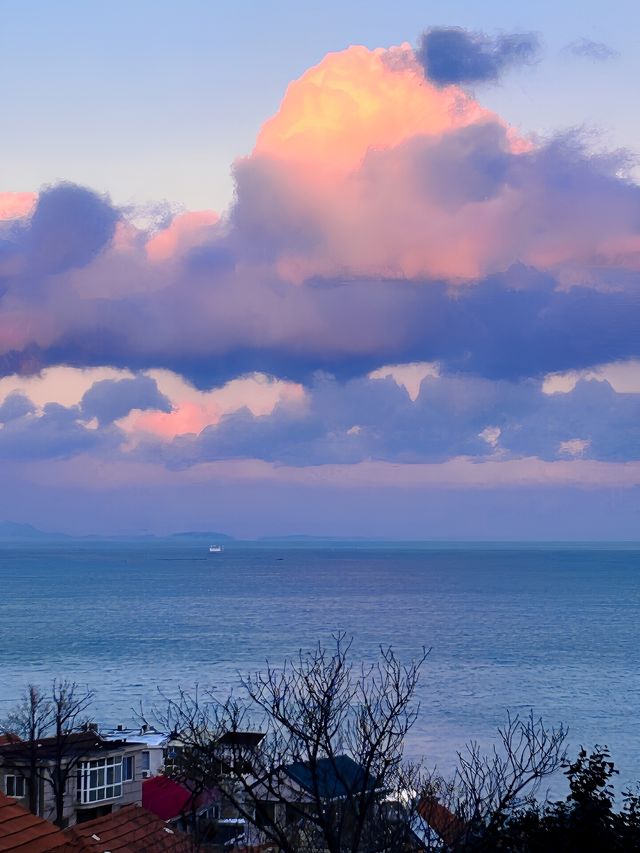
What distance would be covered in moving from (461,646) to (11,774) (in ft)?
222

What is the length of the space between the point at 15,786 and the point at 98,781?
3866 mm

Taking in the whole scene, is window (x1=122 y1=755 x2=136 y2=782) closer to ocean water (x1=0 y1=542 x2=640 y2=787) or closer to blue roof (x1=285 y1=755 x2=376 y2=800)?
ocean water (x1=0 y1=542 x2=640 y2=787)

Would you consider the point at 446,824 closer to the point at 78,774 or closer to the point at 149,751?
the point at 78,774

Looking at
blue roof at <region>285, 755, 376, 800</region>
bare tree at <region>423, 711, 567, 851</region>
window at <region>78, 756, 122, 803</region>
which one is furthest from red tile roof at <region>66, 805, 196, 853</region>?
window at <region>78, 756, 122, 803</region>

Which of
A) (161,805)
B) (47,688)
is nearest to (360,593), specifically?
(47,688)

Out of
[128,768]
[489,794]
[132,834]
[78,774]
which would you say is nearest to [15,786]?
[78,774]

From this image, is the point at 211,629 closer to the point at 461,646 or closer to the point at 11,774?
the point at 461,646

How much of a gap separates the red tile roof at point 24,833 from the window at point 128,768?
120 feet

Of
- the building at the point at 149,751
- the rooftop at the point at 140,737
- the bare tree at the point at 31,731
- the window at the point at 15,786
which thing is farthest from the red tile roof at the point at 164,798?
the rooftop at the point at 140,737

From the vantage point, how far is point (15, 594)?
182375 mm

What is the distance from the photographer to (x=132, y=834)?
1630 centimetres

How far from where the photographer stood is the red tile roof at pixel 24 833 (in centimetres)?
978

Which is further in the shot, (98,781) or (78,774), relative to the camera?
→ (98,781)

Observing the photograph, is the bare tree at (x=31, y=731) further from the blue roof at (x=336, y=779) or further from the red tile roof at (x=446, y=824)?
the blue roof at (x=336, y=779)
